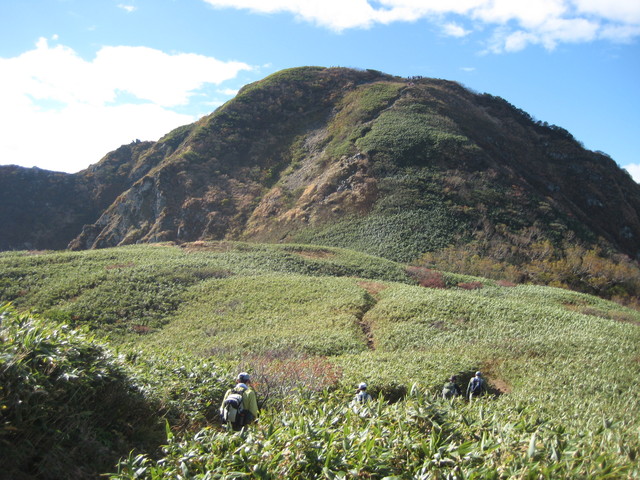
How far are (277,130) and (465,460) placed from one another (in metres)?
88.9

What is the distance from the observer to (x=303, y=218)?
6116 cm

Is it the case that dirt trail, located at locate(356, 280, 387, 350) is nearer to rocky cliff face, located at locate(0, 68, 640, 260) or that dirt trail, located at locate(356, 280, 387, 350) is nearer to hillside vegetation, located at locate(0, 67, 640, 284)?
rocky cliff face, located at locate(0, 68, 640, 260)

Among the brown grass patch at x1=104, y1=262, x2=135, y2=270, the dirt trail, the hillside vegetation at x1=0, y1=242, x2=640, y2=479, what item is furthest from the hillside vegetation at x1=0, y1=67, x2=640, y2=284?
the brown grass patch at x1=104, y1=262, x2=135, y2=270

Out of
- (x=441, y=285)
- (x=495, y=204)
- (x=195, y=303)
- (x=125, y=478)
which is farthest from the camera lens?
(x=495, y=204)

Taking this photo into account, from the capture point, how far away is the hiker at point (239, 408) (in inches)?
292

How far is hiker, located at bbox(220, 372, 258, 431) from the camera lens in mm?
7414

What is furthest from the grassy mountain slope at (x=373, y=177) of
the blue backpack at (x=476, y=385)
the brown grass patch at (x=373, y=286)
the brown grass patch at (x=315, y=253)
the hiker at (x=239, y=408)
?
the hiker at (x=239, y=408)

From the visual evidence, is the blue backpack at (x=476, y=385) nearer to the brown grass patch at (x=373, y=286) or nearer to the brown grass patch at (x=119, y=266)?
the brown grass patch at (x=373, y=286)

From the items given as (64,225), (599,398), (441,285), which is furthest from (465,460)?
(64,225)

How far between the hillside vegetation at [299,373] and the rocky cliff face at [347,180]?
927 inches

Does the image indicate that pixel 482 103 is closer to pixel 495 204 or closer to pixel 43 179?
pixel 495 204

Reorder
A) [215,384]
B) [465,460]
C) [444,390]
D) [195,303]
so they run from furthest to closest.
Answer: [195,303], [444,390], [215,384], [465,460]

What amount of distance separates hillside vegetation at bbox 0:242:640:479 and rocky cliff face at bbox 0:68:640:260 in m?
23.5

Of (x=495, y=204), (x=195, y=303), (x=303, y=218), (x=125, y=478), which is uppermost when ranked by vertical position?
(x=495, y=204)
